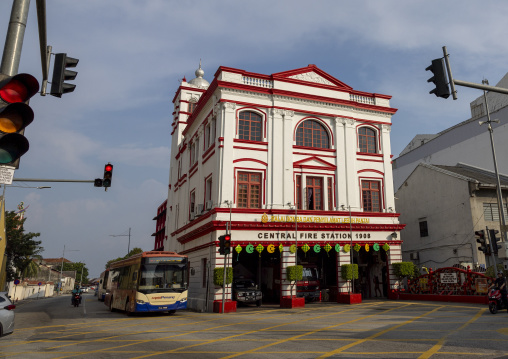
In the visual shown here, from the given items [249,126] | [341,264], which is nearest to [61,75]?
[249,126]

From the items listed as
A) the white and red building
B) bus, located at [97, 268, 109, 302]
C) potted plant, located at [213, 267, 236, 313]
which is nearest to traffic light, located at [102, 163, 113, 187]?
the white and red building

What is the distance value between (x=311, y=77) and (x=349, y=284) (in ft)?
48.8

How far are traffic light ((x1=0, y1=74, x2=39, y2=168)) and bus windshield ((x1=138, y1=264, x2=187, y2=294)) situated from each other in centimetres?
1562

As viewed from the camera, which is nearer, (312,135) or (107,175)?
(107,175)

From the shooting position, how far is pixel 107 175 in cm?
1302

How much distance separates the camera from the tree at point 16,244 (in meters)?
40.1

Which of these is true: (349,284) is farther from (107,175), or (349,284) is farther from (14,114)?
(14,114)

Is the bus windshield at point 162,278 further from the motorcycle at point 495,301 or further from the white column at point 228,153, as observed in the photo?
the motorcycle at point 495,301

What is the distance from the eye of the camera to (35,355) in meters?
9.61

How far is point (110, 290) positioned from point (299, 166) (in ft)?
51.0

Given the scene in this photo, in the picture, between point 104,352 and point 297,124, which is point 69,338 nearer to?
point 104,352

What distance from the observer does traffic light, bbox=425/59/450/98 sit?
969cm

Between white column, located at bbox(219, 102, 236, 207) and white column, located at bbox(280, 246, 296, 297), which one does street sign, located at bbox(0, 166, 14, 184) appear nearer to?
white column, located at bbox(219, 102, 236, 207)

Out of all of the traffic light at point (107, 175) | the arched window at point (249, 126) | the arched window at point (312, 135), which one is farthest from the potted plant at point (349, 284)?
the traffic light at point (107, 175)
